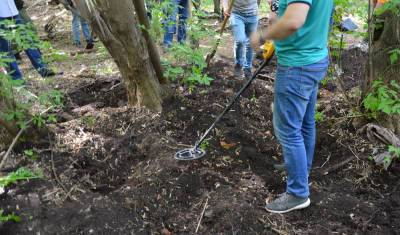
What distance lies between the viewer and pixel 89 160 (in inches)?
134

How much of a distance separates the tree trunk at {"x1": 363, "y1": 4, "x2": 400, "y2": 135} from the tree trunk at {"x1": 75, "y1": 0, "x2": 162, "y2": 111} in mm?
2398

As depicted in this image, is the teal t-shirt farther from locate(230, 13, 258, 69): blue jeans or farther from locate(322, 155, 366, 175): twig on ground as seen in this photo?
locate(230, 13, 258, 69): blue jeans

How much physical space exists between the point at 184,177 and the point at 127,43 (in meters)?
1.50

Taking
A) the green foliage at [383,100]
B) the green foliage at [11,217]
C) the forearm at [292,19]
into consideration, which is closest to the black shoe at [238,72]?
the green foliage at [383,100]

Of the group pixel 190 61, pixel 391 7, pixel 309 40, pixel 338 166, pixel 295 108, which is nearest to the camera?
pixel 309 40

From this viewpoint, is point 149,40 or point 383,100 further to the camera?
point 149,40

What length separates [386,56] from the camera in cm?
368

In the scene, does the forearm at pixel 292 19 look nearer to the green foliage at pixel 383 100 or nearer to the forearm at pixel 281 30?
the forearm at pixel 281 30

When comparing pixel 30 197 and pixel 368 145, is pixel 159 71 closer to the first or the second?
pixel 30 197

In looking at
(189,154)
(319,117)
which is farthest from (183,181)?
(319,117)

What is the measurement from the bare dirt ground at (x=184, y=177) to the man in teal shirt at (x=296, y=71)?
0.21 metres

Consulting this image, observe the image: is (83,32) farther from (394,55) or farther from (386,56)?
(394,55)

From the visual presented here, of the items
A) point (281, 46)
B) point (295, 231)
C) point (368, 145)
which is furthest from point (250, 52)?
point (295, 231)

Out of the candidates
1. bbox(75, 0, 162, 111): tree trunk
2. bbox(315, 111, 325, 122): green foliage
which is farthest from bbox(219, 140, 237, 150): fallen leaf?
bbox(315, 111, 325, 122): green foliage
